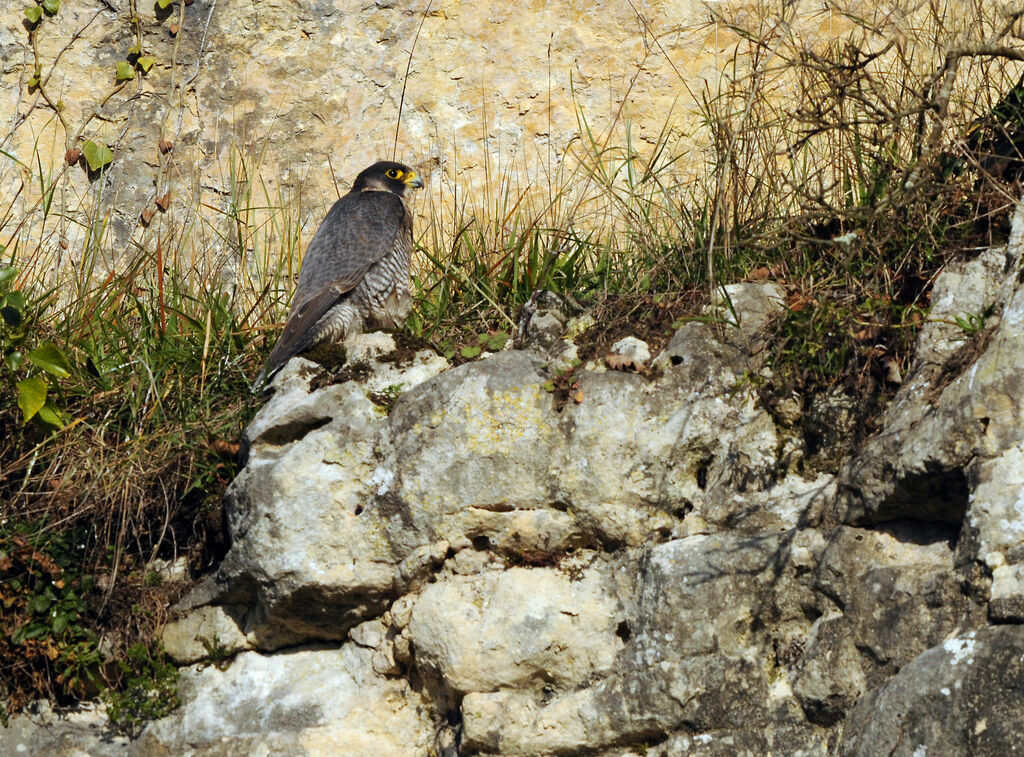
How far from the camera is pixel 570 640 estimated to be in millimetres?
3234

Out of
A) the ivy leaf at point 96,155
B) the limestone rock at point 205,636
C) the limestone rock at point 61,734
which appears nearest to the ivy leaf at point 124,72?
the ivy leaf at point 96,155

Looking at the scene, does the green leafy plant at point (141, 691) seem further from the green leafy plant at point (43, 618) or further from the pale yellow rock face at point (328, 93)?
the pale yellow rock face at point (328, 93)

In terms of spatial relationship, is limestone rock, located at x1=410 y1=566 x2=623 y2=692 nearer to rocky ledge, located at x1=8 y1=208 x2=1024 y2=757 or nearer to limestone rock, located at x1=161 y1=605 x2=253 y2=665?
rocky ledge, located at x1=8 y1=208 x2=1024 y2=757

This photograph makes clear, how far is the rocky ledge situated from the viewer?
2.77 m

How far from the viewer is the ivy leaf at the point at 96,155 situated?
609cm

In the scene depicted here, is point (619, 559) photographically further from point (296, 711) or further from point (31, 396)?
point (31, 396)

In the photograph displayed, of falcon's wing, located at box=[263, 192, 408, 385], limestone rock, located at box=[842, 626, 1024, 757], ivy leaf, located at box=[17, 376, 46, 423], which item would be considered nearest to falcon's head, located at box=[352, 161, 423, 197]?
falcon's wing, located at box=[263, 192, 408, 385]

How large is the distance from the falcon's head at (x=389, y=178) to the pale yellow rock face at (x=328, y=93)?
432mm

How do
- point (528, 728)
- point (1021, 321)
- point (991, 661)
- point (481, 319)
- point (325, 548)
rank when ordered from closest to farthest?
point (991, 661)
point (1021, 321)
point (528, 728)
point (325, 548)
point (481, 319)

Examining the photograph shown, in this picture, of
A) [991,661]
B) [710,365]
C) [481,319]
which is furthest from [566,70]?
[991,661]

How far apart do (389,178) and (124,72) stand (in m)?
2.00

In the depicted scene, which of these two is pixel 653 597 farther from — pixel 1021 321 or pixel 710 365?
pixel 1021 321

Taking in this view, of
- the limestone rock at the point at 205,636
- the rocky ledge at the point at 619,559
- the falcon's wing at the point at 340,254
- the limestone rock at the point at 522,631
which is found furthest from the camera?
the falcon's wing at the point at 340,254

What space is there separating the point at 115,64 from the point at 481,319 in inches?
136
